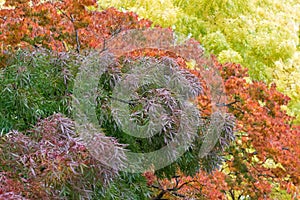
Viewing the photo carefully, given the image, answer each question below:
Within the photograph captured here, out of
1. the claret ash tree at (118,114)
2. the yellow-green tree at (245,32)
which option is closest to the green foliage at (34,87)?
the claret ash tree at (118,114)

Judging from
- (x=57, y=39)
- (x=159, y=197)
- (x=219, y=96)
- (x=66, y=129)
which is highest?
(x=66, y=129)

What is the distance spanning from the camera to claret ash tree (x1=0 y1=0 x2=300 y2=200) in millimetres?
3410

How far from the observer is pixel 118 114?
424cm

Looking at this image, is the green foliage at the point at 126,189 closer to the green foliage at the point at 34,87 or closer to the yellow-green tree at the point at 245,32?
the green foliage at the point at 34,87

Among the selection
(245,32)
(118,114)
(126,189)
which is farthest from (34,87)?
(245,32)

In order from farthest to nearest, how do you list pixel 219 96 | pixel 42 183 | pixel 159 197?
pixel 219 96
pixel 159 197
pixel 42 183

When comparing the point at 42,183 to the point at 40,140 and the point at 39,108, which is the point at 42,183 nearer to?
the point at 40,140

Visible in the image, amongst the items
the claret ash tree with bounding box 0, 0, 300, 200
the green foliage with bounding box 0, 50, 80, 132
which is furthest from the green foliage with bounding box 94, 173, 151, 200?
the green foliage with bounding box 0, 50, 80, 132

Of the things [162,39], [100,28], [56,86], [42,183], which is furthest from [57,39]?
[42,183]

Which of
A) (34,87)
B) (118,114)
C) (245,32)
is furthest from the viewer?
(245,32)

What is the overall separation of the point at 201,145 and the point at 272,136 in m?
1.99

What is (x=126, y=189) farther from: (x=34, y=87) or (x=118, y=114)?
(x=34, y=87)

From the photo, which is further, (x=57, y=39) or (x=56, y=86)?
(x=57, y=39)

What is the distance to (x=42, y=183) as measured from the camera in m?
3.26
